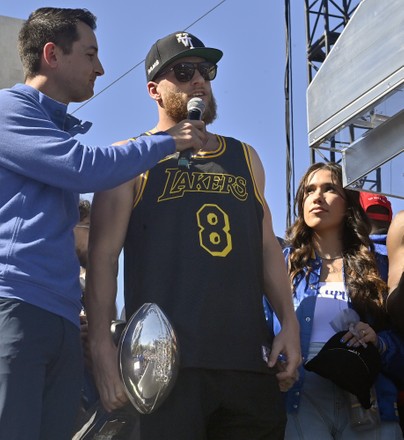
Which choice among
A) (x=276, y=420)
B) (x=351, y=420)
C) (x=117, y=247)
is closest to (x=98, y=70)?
(x=117, y=247)

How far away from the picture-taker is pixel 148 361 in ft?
8.37

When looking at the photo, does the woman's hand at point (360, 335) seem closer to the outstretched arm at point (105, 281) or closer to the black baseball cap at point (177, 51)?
the outstretched arm at point (105, 281)

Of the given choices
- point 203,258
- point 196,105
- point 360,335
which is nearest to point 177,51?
point 196,105

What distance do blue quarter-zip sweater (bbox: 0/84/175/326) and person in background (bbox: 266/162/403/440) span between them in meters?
1.15

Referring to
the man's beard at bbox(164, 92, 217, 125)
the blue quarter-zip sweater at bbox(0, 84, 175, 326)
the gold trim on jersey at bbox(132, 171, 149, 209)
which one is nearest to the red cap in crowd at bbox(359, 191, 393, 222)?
the man's beard at bbox(164, 92, 217, 125)

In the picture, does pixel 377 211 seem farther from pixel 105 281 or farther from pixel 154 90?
pixel 105 281

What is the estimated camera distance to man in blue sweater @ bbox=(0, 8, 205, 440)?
230 centimetres

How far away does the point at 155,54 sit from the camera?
3193 millimetres

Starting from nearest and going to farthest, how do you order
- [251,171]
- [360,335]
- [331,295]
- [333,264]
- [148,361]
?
[148,361] → [251,171] → [360,335] → [331,295] → [333,264]

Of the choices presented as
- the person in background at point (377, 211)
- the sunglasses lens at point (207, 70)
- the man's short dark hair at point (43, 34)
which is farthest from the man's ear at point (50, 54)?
the person in background at point (377, 211)

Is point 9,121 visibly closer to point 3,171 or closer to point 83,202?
point 3,171

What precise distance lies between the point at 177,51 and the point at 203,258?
0.82 metres

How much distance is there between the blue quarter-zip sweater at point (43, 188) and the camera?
2398 mm

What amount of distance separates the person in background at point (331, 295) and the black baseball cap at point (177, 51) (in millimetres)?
965
